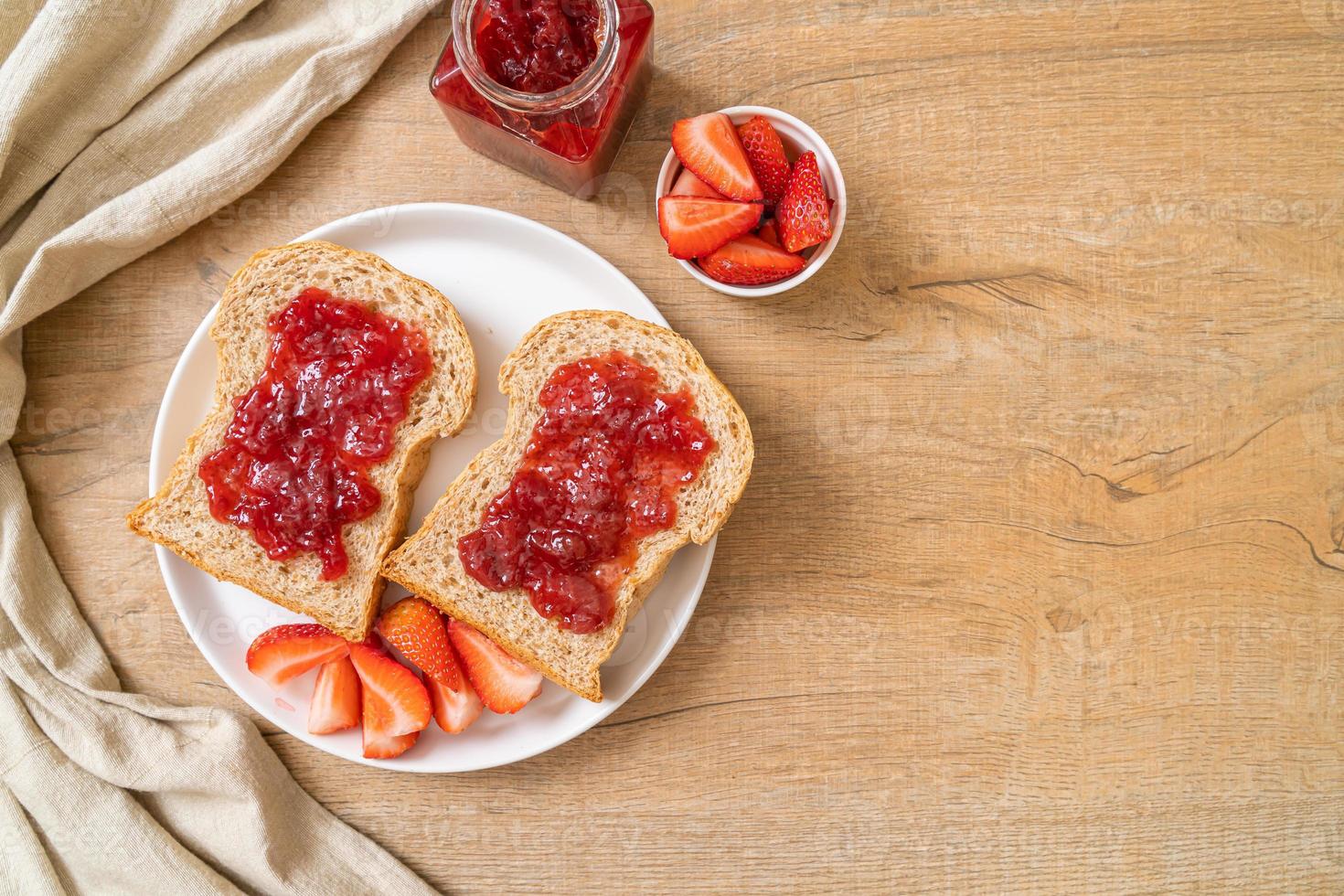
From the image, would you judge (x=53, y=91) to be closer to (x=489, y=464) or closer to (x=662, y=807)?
(x=489, y=464)

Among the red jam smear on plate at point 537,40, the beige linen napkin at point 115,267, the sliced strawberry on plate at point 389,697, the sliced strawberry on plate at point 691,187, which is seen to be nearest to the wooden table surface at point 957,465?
the beige linen napkin at point 115,267

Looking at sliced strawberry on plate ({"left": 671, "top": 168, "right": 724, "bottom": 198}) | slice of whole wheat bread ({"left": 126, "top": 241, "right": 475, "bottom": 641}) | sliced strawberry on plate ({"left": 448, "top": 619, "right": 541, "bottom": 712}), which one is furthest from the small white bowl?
sliced strawberry on plate ({"left": 448, "top": 619, "right": 541, "bottom": 712})

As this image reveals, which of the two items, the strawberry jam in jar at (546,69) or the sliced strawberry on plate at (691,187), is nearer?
the strawberry jam in jar at (546,69)

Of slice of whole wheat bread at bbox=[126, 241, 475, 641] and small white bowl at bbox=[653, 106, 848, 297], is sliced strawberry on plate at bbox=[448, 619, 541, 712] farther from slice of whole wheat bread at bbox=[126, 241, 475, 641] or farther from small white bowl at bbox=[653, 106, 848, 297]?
small white bowl at bbox=[653, 106, 848, 297]

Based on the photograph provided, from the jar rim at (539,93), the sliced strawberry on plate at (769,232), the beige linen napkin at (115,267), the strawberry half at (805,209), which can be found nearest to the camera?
the jar rim at (539,93)

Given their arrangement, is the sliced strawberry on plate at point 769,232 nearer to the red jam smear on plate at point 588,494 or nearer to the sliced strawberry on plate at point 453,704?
the red jam smear on plate at point 588,494

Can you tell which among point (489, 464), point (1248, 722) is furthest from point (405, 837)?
point (1248, 722)
